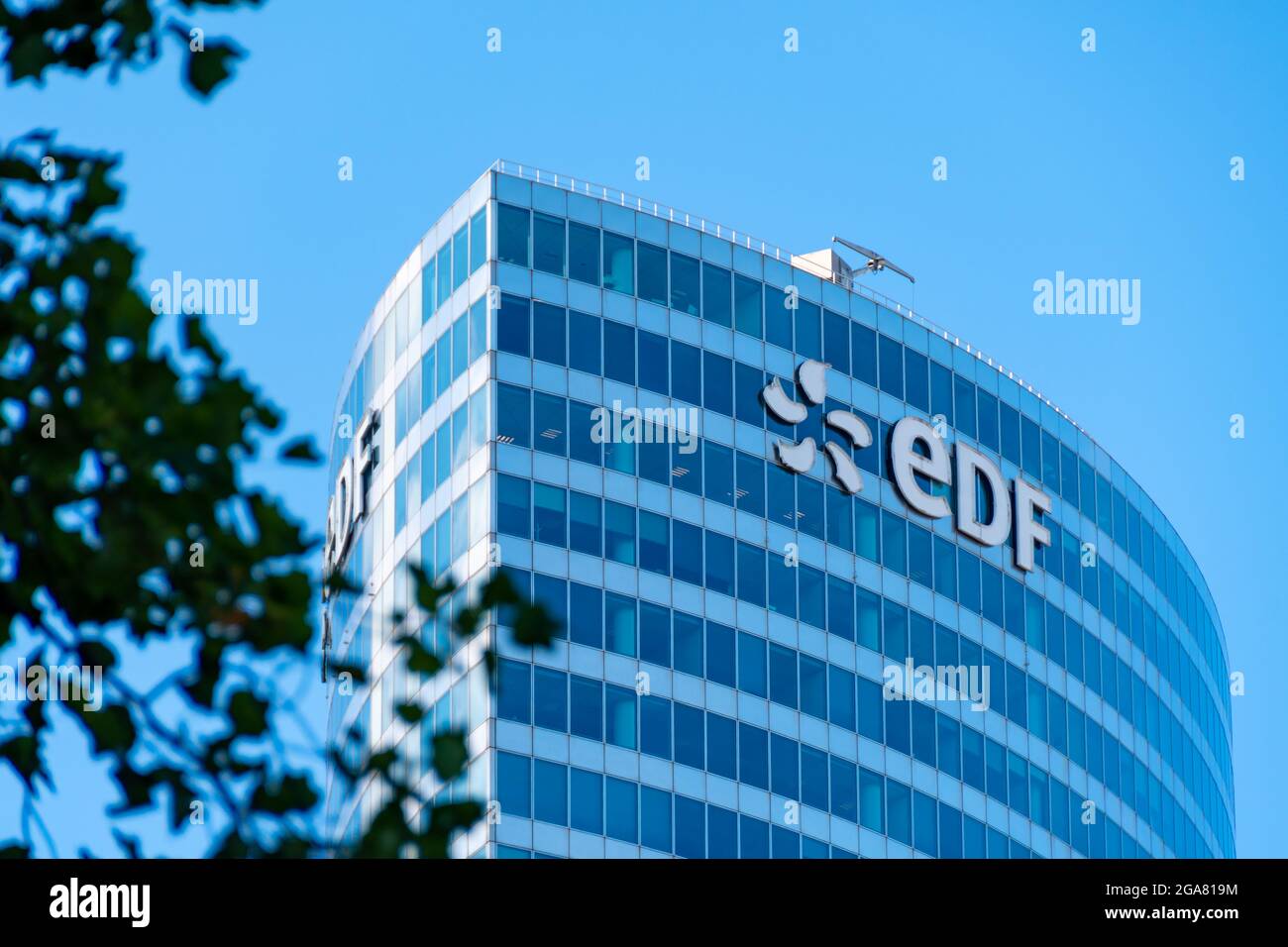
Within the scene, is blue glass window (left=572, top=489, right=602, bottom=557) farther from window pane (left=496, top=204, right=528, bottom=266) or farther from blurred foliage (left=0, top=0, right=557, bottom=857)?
blurred foliage (left=0, top=0, right=557, bottom=857)

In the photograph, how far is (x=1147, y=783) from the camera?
83750mm

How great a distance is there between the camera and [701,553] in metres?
66.8

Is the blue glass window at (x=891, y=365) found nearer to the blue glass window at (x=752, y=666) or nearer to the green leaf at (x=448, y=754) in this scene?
the blue glass window at (x=752, y=666)

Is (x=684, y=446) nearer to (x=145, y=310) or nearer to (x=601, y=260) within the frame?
(x=601, y=260)

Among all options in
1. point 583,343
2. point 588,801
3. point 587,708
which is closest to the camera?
point 588,801

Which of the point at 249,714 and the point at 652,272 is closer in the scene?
the point at 249,714

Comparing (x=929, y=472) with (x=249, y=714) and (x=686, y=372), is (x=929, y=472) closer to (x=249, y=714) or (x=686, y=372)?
(x=686, y=372)

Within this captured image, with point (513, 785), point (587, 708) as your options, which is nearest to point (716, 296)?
point (587, 708)

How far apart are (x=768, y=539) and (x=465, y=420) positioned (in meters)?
9.65

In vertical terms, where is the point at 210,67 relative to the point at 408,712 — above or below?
above

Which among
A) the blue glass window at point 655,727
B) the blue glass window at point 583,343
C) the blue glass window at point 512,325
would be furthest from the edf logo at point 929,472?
the blue glass window at point 655,727

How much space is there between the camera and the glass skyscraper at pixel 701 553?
6338 cm
